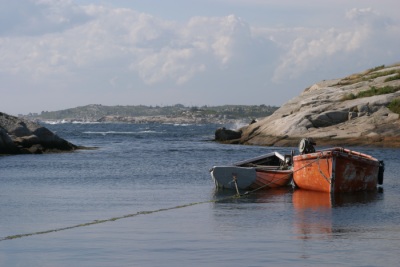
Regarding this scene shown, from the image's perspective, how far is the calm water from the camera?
666 inches

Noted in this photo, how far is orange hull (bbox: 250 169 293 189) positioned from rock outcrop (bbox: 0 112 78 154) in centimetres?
2823

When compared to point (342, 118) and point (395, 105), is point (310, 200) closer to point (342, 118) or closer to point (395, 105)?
point (395, 105)

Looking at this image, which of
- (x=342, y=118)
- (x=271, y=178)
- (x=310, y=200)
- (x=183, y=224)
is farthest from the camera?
(x=342, y=118)

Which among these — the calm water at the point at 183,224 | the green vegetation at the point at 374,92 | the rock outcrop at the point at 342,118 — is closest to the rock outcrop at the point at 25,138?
the calm water at the point at 183,224

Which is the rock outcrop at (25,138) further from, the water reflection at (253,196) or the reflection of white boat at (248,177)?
the water reflection at (253,196)

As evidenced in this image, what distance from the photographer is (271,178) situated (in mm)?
34656

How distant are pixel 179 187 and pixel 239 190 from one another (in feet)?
9.51

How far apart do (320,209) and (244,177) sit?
26.0ft

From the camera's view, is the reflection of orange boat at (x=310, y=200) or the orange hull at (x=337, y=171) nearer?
the reflection of orange boat at (x=310, y=200)

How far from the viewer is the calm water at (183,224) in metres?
16.9

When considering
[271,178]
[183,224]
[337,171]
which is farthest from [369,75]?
[183,224]

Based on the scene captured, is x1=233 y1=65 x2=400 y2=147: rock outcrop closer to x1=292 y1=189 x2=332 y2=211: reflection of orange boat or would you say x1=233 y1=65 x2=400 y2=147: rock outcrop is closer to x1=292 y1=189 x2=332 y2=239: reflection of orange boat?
x1=292 y1=189 x2=332 y2=211: reflection of orange boat

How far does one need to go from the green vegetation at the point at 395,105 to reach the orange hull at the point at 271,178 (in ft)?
95.5

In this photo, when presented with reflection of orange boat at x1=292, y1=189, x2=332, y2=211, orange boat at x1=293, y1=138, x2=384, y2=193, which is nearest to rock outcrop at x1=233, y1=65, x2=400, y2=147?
orange boat at x1=293, y1=138, x2=384, y2=193
